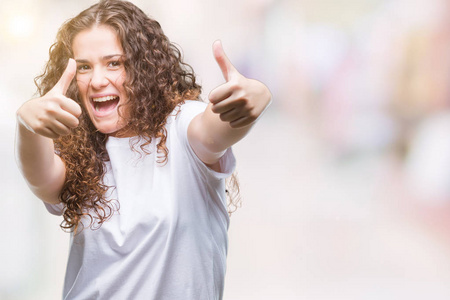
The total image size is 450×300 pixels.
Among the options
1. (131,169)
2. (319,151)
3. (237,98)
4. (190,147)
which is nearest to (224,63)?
(237,98)

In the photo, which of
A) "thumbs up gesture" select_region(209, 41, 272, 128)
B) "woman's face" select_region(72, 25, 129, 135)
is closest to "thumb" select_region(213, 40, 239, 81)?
"thumbs up gesture" select_region(209, 41, 272, 128)

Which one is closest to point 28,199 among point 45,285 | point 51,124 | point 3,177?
point 3,177

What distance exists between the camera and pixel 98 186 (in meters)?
1.15

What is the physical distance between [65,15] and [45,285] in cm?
103

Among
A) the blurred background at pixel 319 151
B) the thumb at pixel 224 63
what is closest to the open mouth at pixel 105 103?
the thumb at pixel 224 63

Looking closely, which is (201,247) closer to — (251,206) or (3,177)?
(251,206)

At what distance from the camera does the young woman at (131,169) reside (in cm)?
108

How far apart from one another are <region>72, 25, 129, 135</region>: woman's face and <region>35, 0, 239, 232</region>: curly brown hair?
0.01 m

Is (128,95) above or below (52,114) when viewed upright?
above

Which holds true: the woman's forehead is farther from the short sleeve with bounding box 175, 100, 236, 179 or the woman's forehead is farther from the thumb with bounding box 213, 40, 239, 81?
the thumb with bounding box 213, 40, 239, 81

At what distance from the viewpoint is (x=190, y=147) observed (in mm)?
1088

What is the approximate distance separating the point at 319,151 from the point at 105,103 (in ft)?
3.92

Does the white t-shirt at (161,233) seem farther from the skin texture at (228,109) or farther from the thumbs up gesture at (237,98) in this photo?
the thumbs up gesture at (237,98)

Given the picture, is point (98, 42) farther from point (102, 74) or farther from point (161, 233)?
point (161, 233)
